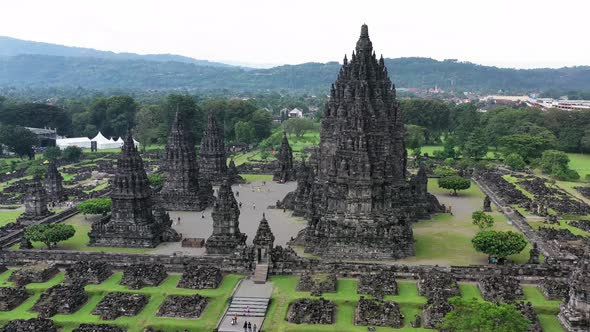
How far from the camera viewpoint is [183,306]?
3269 centimetres

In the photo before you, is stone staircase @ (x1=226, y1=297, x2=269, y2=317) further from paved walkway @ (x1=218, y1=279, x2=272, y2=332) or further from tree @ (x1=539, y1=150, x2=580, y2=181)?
tree @ (x1=539, y1=150, x2=580, y2=181)

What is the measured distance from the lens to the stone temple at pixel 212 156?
2682 inches

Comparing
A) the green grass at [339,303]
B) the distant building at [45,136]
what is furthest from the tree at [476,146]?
the distant building at [45,136]

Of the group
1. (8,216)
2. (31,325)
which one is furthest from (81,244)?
(31,325)

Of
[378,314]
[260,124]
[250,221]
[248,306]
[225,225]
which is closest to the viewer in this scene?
[378,314]

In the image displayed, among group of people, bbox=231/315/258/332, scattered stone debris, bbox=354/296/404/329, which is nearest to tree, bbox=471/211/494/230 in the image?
scattered stone debris, bbox=354/296/404/329

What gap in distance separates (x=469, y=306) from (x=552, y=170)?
57.0 metres

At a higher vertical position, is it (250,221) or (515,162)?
(515,162)

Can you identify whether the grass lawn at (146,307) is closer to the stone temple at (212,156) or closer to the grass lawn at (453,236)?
the grass lawn at (453,236)

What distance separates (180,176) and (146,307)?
1038 inches

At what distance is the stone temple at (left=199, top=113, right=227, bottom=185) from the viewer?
68125mm

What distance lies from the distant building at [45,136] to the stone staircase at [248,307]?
301 ft

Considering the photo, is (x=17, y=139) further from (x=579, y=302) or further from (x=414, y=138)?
(x=579, y=302)

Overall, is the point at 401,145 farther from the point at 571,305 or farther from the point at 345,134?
the point at 571,305
